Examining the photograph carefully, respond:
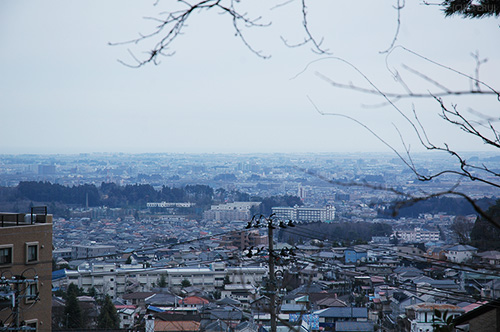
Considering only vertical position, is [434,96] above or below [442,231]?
above

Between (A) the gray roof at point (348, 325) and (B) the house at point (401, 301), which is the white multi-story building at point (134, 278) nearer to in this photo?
(B) the house at point (401, 301)

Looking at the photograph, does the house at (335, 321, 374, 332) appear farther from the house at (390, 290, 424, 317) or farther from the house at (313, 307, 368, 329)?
the house at (390, 290, 424, 317)

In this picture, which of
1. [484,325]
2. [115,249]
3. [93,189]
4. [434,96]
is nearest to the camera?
[434,96]

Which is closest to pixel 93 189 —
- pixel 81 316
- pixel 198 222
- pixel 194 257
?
pixel 198 222

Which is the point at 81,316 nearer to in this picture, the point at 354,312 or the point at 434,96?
the point at 354,312

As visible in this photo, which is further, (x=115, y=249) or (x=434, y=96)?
(x=115, y=249)

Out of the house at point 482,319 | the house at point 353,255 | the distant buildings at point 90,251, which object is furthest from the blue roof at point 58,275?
the house at point 482,319
